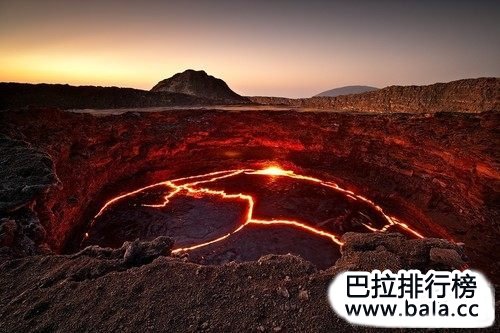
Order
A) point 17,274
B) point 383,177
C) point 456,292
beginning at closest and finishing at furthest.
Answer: point 456,292 → point 17,274 → point 383,177

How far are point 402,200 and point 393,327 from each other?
1313 centimetres

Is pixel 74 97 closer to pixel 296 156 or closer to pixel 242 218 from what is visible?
pixel 296 156

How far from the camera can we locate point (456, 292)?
4.11 meters

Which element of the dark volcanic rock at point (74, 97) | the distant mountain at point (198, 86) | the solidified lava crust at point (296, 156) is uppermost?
the distant mountain at point (198, 86)

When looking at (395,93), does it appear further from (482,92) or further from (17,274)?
(17,274)

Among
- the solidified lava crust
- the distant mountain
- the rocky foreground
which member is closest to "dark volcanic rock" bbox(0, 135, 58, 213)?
the solidified lava crust

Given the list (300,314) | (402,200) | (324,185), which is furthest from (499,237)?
(300,314)

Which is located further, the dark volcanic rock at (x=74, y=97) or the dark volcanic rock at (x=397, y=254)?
the dark volcanic rock at (x=74, y=97)

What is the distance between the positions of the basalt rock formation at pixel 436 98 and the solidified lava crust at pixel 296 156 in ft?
18.4

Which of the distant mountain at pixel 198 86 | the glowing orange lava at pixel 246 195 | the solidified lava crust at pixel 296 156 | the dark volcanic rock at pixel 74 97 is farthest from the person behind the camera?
the distant mountain at pixel 198 86

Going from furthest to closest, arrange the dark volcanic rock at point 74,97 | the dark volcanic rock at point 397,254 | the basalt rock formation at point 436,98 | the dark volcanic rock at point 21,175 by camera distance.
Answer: the dark volcanic rock at point 74,97 < the basalt rock formation at point 436,98 < the dark volcanic rock at point 21,175 < the dark volcanic rock at point 397,254

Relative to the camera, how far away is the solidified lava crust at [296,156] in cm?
1197

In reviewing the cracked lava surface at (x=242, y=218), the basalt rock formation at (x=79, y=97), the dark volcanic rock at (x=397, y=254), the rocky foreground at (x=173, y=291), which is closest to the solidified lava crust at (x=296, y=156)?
the cracked lava surface at (x=242, y=218)

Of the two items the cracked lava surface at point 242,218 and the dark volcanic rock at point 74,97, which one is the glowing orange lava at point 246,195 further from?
the dark volcanic rock at point 74,97
